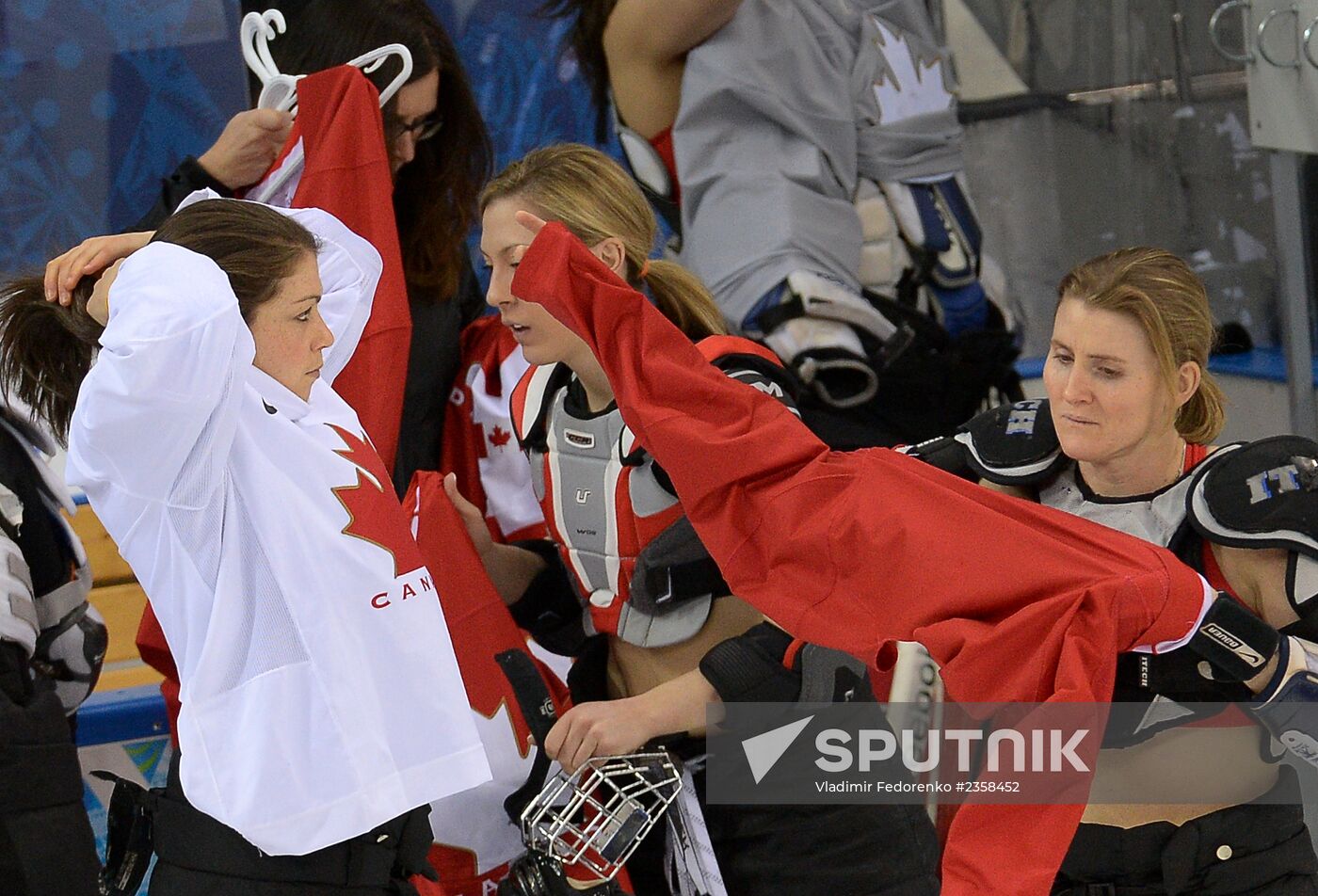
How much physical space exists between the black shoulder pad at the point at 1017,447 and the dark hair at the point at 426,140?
3.67ft

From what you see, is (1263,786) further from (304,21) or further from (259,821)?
(304,21)

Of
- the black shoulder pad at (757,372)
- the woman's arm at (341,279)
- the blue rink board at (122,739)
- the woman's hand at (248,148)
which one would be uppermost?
the woman's hand at (248,148)

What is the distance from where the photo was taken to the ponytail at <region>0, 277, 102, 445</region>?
1.88 meters

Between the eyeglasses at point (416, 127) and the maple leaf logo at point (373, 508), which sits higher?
the eyeglasses at point (416, 127)

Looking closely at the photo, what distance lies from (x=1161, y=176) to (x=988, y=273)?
934mm

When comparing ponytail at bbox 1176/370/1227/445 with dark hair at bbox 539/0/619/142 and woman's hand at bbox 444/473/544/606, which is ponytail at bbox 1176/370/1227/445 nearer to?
woman's hand at bbox 444/473/544/606

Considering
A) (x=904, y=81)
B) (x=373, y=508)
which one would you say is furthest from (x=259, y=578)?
(x=904, y=81)

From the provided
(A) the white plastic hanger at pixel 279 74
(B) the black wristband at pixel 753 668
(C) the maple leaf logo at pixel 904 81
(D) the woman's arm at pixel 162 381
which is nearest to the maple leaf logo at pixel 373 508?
(D) the woman's arm at pixel 162 381

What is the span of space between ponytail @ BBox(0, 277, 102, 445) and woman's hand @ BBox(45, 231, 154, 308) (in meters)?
0.04

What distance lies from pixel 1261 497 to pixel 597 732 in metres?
0.81

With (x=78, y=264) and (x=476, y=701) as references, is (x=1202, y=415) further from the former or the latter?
(x=78, y=264)

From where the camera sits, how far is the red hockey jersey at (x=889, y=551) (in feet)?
4.99

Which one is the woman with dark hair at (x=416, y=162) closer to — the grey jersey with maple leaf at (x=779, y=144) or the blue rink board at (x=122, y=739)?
the grey jersey with maple leaf at (x=779, y=144)

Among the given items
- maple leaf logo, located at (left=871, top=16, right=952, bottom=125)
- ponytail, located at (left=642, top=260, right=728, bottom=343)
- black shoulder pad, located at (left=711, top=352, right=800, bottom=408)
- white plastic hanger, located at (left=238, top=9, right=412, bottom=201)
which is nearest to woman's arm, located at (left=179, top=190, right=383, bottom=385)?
white plastic hanger, located at (left=238, top=9, right=412, bottom=201)
